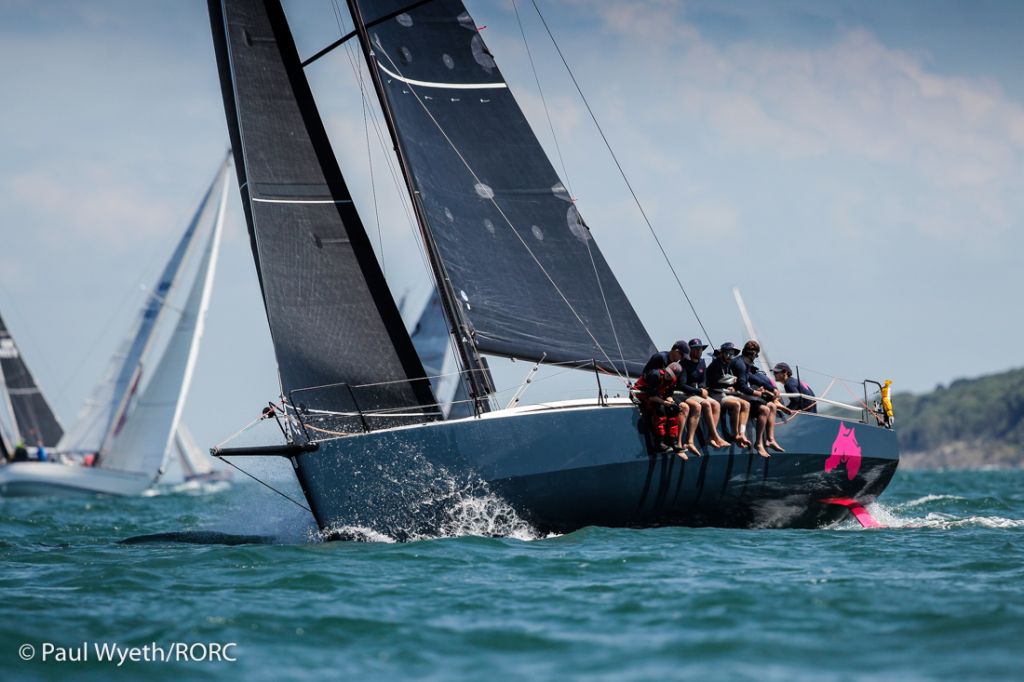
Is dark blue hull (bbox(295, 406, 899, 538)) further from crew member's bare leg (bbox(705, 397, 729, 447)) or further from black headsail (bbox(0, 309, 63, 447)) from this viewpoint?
black headsail (bbox(0, 309, 63, 447))

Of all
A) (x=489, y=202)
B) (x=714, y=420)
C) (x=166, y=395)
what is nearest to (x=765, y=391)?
(x=714, y=420)

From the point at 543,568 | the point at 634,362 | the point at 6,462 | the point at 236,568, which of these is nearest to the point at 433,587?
the point at 543,568

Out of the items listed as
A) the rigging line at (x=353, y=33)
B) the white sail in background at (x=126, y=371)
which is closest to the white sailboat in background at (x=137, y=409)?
the white sail in background at (x=126, y=371)

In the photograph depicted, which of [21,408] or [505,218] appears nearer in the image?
[505,218]

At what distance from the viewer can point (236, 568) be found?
382 inches

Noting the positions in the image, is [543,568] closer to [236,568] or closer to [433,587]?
[433,587]

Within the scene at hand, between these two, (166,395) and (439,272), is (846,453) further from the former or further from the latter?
(166,395)

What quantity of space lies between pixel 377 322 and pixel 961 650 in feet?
23.0

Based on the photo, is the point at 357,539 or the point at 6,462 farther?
the point at 6,462

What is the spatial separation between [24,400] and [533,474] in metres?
35.0

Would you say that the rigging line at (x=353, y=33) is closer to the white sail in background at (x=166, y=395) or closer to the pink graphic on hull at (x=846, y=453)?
the pink graphic on hull at (x=846, y=453)

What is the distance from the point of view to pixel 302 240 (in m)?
12.3

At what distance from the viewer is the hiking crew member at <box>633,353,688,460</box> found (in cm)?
A: 1170

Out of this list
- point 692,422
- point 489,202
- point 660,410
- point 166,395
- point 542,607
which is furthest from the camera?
point 166,395
